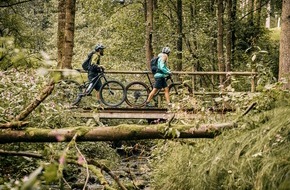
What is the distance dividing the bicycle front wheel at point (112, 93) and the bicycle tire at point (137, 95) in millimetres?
238

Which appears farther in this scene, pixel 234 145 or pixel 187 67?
pixel 187 67

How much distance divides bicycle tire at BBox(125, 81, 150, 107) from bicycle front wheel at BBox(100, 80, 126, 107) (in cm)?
24

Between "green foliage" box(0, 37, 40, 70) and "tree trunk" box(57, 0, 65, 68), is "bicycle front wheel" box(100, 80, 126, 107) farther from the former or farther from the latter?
"green foliage" box(0, 37, 40, 70)

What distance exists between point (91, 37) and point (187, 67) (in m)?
8.81

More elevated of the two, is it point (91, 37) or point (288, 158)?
point (91, 37)

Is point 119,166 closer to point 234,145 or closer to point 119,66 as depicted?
point 234,145

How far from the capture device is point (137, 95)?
47.8 feet

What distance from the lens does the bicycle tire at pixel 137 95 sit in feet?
47.1

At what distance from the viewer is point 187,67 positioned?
2575 centimetres

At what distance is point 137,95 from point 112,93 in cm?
87

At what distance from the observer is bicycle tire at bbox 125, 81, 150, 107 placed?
14359 mm

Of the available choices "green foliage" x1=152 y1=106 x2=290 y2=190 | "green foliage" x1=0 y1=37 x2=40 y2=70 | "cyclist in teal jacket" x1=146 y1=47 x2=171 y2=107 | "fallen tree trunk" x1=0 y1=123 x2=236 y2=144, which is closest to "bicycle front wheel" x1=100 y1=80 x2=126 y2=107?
"cyclist in teal jacket" x1=146 y1=47 x2=171 y2=107

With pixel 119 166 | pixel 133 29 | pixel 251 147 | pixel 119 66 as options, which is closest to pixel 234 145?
pixel 251 147

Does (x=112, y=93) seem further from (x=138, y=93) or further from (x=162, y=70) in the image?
(x=162, y=70)
